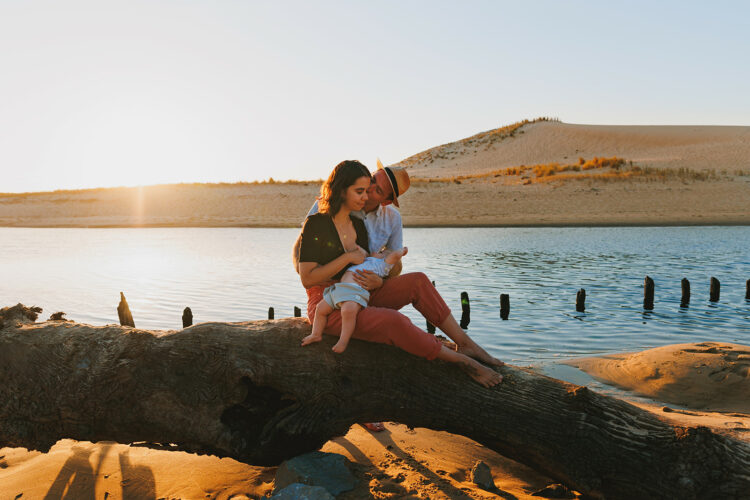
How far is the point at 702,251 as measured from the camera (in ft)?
89.7

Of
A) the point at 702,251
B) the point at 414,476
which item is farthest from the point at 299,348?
the point at 702,251

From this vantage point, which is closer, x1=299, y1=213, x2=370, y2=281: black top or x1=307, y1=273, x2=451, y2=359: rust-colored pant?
x1=307, y1=273, x2=451, y2=359: rust-colored pant

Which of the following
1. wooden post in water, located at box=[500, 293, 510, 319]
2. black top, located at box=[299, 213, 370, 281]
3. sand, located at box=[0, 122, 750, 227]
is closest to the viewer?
black top, located at box=[299, 213, 370, 281]

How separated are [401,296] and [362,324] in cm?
50

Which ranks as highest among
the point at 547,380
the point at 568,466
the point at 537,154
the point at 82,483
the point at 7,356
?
the point at 537,154

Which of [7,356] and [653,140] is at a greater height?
[653,140]

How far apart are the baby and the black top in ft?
0.86

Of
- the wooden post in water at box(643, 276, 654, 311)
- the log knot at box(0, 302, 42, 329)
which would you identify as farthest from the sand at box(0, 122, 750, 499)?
the wooden post in water at box(643, 276, 654, 311)

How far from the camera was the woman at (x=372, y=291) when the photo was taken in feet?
15.8

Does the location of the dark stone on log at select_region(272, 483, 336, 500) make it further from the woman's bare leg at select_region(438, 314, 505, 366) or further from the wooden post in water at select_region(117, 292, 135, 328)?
the wooden post in water at select_region(117, 292, 135, 328)

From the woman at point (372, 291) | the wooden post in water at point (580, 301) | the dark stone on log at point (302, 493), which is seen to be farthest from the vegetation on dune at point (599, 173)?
the dark stone on log at point (302, 493)

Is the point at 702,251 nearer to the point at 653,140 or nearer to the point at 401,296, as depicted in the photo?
the point at 401,296

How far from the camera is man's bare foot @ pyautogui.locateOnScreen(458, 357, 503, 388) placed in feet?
16.3

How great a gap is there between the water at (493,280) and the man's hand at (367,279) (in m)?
6.36
